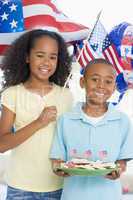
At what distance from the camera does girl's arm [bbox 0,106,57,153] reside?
1.01m

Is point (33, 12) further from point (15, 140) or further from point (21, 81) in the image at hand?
point (15, 140)

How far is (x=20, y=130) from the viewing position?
1.02 m

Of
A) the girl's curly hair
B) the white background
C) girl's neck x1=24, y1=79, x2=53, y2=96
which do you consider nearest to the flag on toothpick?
the girl's curly hair

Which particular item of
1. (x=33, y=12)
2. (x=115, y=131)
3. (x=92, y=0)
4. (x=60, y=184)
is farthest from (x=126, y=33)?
(x=60, y=184)

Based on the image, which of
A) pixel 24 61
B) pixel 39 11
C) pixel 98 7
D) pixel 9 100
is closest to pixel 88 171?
pixel 9 100

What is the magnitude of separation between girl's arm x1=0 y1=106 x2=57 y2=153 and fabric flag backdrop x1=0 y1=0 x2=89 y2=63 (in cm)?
47

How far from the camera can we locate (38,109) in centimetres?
108

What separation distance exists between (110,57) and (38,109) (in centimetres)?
53

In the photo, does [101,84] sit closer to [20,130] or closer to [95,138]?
[95,138]

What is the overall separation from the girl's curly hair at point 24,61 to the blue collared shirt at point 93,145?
205 mm

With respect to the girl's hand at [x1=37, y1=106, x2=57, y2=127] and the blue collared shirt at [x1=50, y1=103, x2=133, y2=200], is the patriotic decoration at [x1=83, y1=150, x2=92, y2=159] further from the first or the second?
the girl's hand at [x1=37, y1=106, x2=57, y2=127]

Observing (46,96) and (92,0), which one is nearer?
(46,96)

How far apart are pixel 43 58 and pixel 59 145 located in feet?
0.84

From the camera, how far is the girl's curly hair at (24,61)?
1.15 metres
